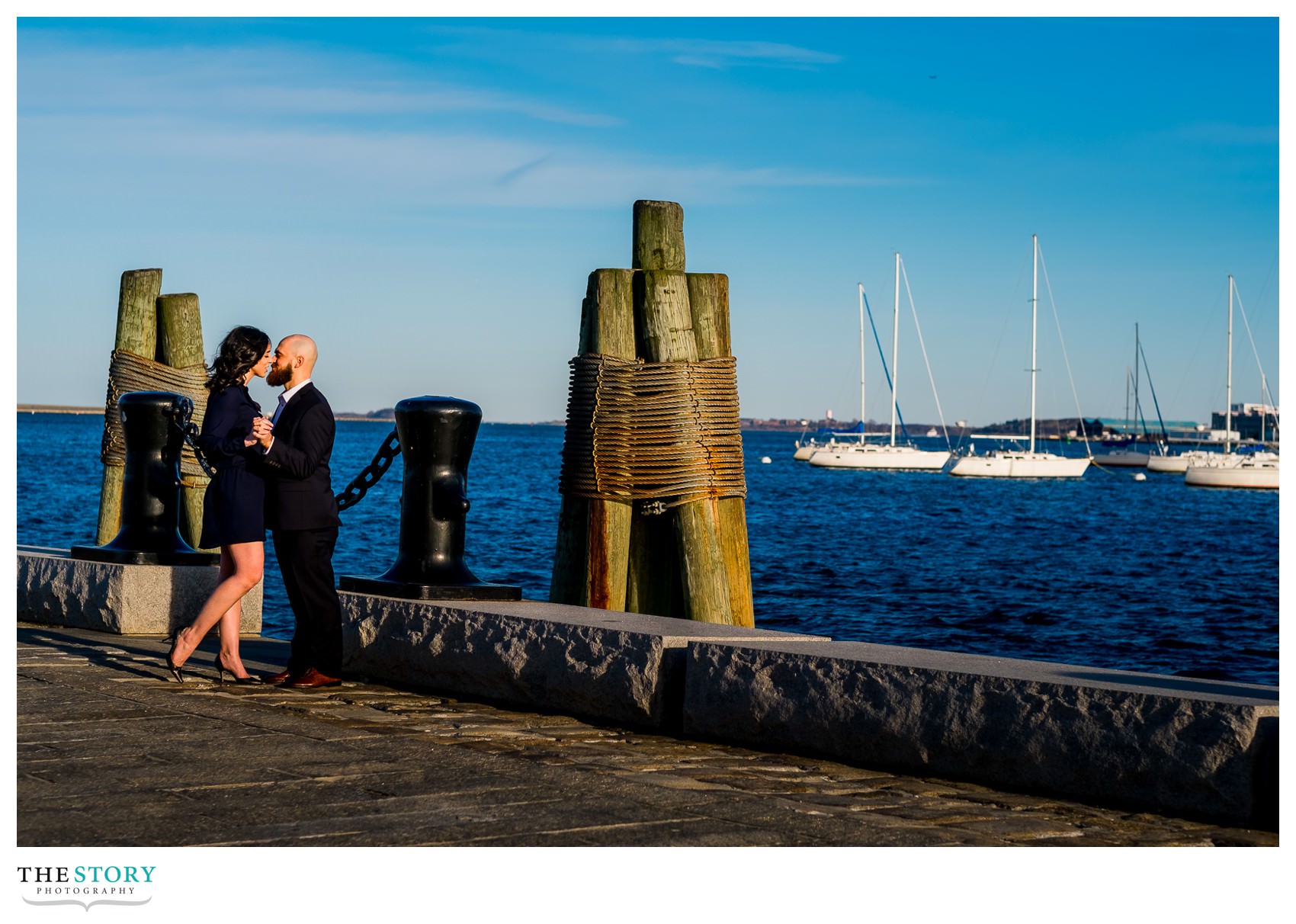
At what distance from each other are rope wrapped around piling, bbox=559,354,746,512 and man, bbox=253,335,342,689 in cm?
195

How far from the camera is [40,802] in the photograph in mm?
4320

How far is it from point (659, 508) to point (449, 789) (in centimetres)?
382

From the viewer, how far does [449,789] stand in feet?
15.2

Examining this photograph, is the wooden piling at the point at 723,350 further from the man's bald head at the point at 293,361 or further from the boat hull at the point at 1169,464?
the boat hull at the point at 1169,464

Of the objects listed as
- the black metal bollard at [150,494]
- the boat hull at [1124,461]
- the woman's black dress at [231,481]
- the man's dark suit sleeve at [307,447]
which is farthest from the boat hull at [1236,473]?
the woman's black dress at [231,481]

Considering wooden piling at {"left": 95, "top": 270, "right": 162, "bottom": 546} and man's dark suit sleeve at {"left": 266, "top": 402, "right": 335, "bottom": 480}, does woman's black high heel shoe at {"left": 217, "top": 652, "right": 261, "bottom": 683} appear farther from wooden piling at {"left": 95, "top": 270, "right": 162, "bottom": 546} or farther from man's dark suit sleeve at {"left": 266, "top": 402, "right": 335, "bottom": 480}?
wooden piling at {"left": 95, "top": 270, "right": 162, "bottom": 546}

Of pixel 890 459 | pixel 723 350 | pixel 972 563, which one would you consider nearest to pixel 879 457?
pixel 890 459

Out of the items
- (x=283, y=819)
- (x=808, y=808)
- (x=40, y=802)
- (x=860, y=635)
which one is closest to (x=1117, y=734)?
(x=808, y=808)

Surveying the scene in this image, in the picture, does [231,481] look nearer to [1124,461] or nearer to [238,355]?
[238,355]

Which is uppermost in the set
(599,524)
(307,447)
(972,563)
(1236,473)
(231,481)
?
(307,447)

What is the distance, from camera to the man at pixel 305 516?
21.6 feet

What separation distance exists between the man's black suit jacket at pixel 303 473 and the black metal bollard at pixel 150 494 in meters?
2.42

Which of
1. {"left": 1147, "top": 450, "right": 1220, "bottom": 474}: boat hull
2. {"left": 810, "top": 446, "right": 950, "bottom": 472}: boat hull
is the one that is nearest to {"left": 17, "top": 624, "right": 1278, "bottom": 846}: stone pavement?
{"left": 810, "top": 446, "right": 950, "bottom": 472}: boat hull

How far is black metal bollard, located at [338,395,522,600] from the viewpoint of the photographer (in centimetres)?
716
